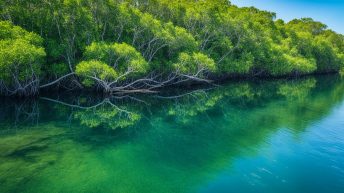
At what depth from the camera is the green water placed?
895 cm

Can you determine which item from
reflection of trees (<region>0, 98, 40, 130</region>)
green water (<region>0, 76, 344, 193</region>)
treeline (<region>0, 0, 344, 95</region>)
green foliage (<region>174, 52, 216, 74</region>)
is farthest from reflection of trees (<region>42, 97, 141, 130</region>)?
green foliage (<region>174, 52, 216, 74</region>)

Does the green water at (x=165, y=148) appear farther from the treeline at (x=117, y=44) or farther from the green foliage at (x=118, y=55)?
the green foliage at (x=118, y=55)

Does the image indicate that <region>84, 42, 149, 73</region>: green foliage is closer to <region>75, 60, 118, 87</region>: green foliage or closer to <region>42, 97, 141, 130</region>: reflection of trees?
<region>75, 60, 118, 87</region>: green foliage

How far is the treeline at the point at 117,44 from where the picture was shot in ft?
61.4

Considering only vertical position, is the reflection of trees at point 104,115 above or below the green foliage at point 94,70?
below

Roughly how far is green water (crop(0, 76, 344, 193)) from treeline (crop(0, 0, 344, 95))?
2390 mm

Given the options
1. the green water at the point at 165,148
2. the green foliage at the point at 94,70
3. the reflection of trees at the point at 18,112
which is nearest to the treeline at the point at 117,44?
the green foliage at the point at 94,70

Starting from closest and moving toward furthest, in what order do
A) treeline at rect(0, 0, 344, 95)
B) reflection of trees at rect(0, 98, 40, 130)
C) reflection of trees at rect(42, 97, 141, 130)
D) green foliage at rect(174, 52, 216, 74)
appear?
reflection of trees at rect(0, 98, 40, 130)
reflection of trees at rect(42, 97, 141, 130)
treeline at rect(0, 0, 344, 95)
green foliage at rect(174, 52, 216, 74)

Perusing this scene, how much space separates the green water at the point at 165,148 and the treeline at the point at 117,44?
94.1 inches

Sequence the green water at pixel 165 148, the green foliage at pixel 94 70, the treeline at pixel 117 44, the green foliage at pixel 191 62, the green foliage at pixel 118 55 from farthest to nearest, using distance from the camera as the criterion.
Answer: the green foliage at pixel 191 62 → the green foliage at pixel 118 55 → the green foliage at pixel 94 70 → the treeline at pixel 117 44 → the green water at pixel 165 148

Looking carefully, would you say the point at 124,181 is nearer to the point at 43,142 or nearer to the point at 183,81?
the point at 43,142

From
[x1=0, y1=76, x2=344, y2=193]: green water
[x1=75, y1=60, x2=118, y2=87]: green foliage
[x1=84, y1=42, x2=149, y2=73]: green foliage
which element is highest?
[x1=84, y1=42, x2=149, y2=73]: green foliage

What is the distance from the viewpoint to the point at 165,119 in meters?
17.5

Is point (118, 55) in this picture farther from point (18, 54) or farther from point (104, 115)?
point (18, 54)
